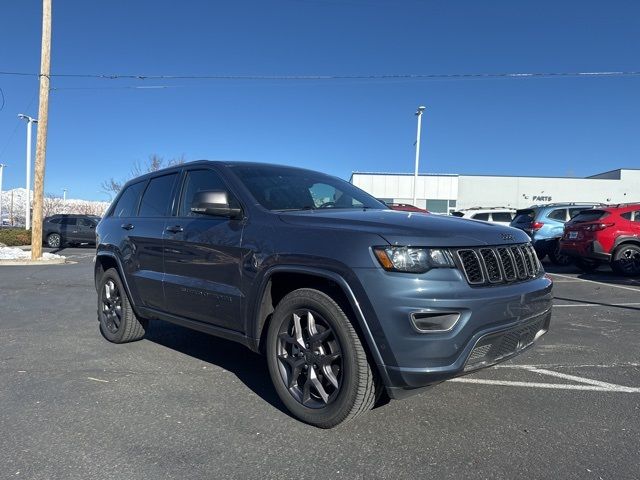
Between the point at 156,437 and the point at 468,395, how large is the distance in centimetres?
223

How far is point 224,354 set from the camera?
4.96m

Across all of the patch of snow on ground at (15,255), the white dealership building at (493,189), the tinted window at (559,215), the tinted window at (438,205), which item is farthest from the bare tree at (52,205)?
the tinted window at (559,215)

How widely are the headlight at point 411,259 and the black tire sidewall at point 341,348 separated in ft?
1.43

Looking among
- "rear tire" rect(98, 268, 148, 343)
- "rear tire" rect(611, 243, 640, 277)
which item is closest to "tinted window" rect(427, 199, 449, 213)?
"rear tire" rect(611, 243, 640, 277)

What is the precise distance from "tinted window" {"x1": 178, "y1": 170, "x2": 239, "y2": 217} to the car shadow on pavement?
4.68 ft

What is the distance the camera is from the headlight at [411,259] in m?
2.82

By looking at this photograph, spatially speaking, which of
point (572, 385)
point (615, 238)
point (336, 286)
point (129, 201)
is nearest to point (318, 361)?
point (336, 286)

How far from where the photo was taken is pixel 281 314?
3.32 metres

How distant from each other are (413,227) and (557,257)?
1190 cm

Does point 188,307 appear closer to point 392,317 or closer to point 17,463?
point 17,463

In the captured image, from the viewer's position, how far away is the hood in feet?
9.48

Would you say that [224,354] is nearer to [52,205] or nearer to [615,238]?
[615,238]

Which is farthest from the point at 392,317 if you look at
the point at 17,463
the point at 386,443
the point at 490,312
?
the point at 17,463

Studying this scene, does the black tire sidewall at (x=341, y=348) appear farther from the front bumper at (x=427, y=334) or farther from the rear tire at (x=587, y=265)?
the rear tire at (x=587, y=265)
